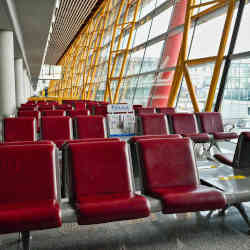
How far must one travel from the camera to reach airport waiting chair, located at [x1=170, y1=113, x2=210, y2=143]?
5840 mm

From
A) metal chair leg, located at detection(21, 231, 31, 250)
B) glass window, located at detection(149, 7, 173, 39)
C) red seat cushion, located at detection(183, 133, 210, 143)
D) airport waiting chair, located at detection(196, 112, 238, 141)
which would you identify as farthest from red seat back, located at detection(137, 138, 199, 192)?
glass window, located at detection(149, 7, 173, 39)

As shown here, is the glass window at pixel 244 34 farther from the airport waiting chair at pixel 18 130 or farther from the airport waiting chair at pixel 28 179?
the airport waiting chair at pixel 28 179

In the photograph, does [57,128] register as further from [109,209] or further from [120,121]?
[109,209]

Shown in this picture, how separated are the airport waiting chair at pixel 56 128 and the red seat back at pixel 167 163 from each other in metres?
2.48

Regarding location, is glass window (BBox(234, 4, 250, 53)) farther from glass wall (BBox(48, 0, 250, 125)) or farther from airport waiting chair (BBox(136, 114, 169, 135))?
airport waiting chair (BBox(136, 114, 169, 135))

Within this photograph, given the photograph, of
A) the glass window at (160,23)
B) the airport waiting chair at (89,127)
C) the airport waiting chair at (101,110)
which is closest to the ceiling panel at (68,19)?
the glass window at (160,23)

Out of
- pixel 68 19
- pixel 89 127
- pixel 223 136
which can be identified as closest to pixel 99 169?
pixel 89 127

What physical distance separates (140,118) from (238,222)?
2.99 metres

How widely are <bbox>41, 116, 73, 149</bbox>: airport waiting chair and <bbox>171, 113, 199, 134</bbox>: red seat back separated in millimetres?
2011

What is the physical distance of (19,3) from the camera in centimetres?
965

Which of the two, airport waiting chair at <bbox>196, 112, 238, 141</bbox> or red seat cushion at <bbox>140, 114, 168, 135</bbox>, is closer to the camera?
red seat cushion at <bbox>140, 114, 168, 135</bbox>

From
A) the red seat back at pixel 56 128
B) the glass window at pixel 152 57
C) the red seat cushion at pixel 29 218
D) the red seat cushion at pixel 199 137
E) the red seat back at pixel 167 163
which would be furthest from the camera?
the glass window at pixel 152 57

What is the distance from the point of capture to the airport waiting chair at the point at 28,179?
2.34m

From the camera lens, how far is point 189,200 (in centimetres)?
245
